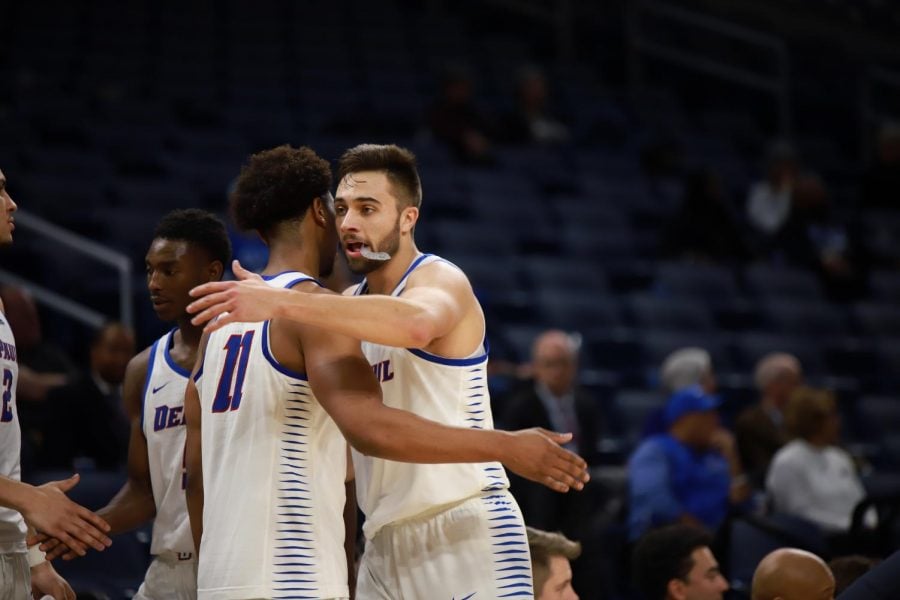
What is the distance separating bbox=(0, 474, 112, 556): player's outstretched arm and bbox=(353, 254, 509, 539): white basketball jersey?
80 cm

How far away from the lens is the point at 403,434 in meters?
3.40

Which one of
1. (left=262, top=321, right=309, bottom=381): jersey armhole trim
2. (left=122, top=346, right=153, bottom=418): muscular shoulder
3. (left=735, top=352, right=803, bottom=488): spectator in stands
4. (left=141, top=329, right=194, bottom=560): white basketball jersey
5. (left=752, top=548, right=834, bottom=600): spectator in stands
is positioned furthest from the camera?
(left=735, top=352, right=803, bottom=488): spectator in stands

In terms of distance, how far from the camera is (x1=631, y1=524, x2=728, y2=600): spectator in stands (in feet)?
17.9

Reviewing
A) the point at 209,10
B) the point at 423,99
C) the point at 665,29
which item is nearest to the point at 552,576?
the point at 423,99

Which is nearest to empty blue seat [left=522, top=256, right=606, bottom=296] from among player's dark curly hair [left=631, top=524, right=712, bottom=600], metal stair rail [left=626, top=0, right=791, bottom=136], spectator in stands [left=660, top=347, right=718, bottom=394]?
spectator in stands [left=660, top=347, right=718, bottom=394]

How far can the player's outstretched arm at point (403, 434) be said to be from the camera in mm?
3369

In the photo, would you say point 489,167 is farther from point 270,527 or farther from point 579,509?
point 270,527

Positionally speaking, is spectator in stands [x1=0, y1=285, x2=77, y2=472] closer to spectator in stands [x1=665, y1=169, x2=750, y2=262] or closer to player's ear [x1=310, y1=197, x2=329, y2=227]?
player's ear [x1=310, y1=197, x2=329, y2=227]

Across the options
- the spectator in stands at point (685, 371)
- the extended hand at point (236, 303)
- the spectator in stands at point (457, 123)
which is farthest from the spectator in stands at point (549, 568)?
the spectator in stands at point (457, 123)

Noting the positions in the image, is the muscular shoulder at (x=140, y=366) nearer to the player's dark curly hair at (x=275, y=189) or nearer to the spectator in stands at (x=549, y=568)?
the player's dark curly hair at (x=275, y=189)

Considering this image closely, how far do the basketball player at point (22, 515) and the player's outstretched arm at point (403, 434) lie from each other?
0.88 metres

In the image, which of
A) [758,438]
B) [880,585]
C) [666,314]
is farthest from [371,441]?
[666,314]

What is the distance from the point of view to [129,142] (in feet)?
38.6

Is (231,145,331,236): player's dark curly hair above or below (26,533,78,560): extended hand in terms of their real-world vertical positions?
above
